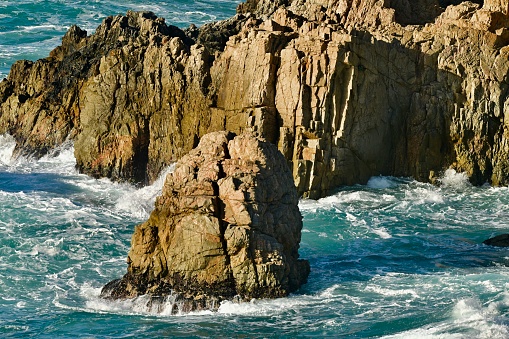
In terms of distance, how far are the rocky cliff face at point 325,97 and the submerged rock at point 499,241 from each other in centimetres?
777

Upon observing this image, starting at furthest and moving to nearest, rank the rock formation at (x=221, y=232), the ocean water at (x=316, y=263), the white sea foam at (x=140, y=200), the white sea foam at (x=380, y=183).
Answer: the white sea foam at (x=380, y=183), the white sea foam at (x=140, y=200), the rock formation at (x=221, y=232), the ocean water at (x=316, y=263)

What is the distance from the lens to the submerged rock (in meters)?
32.9

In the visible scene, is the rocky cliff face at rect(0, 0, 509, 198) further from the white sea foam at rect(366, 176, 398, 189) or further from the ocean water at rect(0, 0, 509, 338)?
the ocean water at rect(0, 0, 509, 338)

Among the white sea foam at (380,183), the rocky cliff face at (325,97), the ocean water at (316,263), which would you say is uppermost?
the rocky cliff face at (325,97)

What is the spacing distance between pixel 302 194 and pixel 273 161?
37.8 feet

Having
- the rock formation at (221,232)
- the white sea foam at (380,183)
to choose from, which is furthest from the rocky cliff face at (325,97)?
the rock formation at (221,232)

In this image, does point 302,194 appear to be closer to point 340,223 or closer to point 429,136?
point 340,223

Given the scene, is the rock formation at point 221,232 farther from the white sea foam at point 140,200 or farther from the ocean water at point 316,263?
the white sea foam at point 140,200

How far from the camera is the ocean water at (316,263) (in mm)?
25578

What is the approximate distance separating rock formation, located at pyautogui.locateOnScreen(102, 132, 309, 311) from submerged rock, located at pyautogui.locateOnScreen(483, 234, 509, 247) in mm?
7859

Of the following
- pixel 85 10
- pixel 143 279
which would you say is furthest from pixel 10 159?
pixel 85 10

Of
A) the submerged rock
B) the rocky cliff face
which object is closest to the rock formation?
the submerged rock

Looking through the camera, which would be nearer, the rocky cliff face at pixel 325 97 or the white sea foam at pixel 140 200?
the white sea foam at pixel 140 200

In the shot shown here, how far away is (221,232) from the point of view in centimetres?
2661
